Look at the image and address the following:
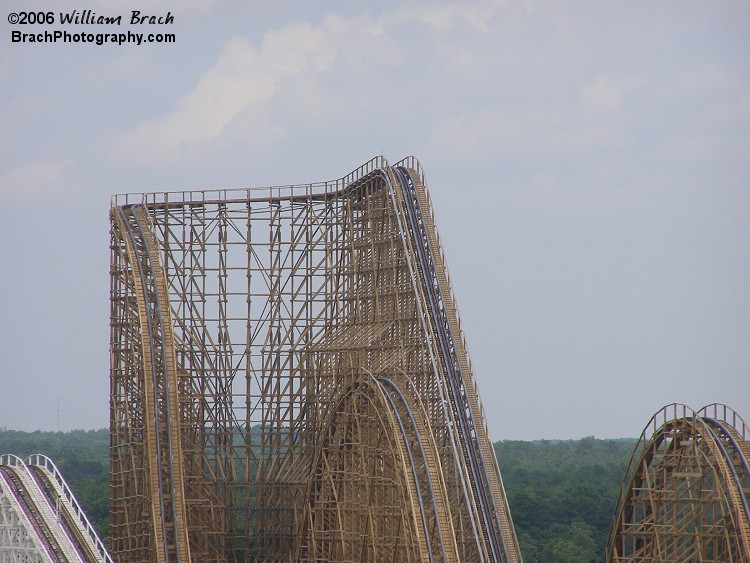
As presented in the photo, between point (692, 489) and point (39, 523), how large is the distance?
11.4 m

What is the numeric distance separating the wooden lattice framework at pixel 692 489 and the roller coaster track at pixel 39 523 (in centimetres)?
935

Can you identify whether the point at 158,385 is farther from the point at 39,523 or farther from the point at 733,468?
the point at 733,468

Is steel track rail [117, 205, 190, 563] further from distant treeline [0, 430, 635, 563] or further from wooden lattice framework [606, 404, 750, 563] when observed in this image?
distant treeline [0, 430, 635, 563]

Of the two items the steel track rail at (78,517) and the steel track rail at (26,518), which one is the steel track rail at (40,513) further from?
the steel track rail at (78,517)

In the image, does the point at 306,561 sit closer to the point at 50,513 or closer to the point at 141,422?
the point at 141,422

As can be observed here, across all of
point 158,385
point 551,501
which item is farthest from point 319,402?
point 551,501

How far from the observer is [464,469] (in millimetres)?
29594

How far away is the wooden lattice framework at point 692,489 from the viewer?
2302cm

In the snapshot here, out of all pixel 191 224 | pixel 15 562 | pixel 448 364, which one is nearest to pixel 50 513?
pixel 15 562

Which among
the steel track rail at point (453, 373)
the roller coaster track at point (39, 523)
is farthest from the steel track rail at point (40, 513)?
the steel track rail at point (453, 373)

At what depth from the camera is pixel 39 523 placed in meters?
25.6

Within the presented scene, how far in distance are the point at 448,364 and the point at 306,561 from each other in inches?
219

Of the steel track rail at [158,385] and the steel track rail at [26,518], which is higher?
the steel track rail at [158,385]

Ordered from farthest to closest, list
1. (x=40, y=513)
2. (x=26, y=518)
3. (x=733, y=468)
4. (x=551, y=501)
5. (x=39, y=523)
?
1. (x=551, y=501)
2. (x=40, y=513)
3. (x=39, y=523)
4. (x=26, y=518)
5. (x=733, y=468)
